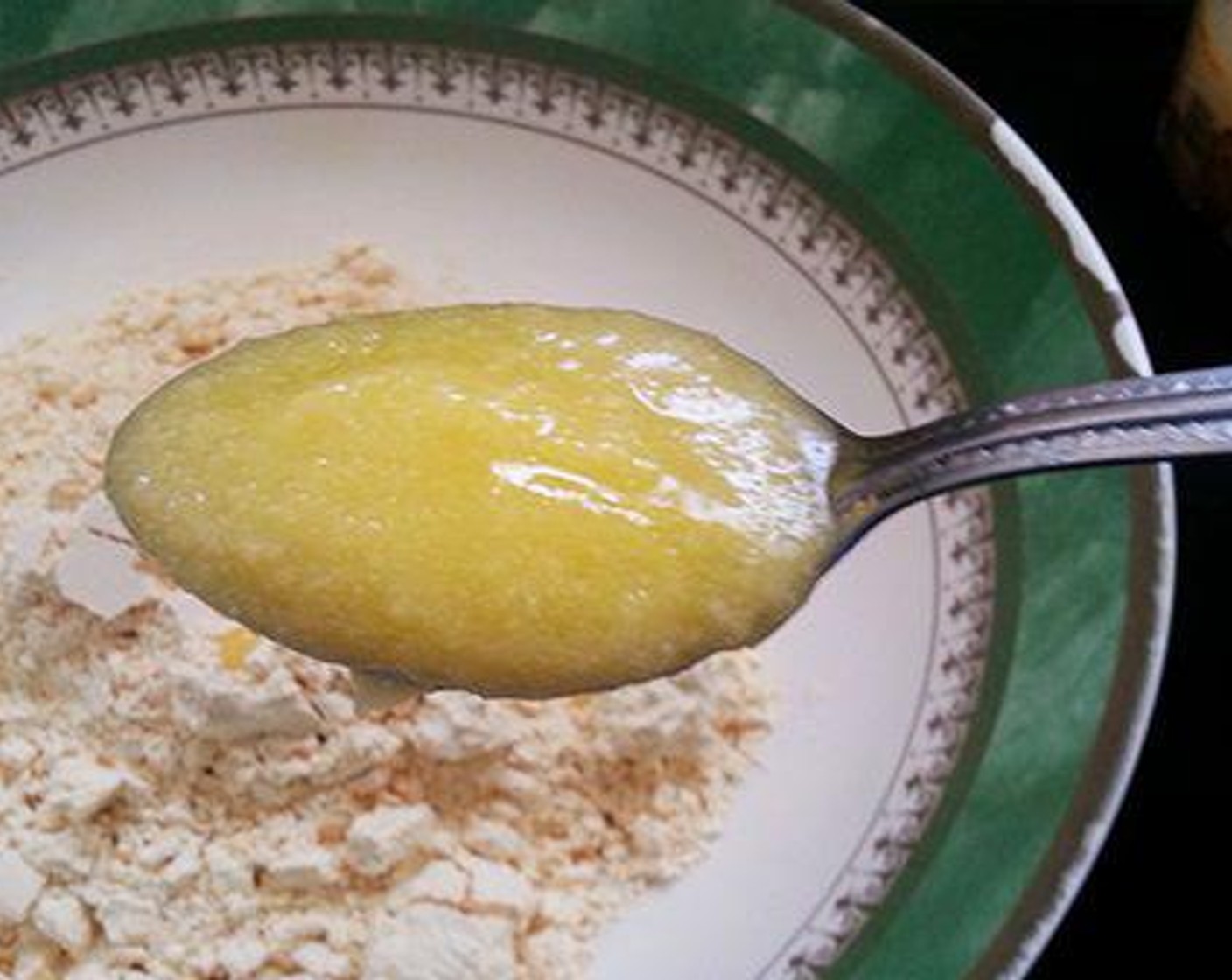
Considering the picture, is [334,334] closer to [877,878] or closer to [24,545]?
[24,545]

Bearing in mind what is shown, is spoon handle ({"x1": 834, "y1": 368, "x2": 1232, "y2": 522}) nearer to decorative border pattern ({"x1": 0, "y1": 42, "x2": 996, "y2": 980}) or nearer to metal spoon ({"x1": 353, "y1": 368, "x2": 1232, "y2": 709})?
metal spoon ({"x1": 353, "y1": 368, "x2": 1232, "y2": 709})

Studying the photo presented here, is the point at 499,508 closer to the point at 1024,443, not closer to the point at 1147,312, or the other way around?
the point at 1024,443

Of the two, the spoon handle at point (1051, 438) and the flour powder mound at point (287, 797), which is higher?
the spoon handle at point (1051, 438)

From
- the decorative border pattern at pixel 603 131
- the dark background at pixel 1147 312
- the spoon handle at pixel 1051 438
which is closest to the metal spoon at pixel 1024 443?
the spoon handle at pixel 1051 438

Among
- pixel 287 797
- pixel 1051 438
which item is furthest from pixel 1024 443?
pixel 287 797

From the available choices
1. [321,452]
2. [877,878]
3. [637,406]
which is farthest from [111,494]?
[877,878]

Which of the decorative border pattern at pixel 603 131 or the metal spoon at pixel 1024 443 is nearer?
the metal spoon at pixel 1024 443

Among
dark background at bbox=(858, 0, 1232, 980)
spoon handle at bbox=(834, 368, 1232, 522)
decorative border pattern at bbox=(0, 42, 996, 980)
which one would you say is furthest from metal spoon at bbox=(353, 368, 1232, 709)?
dark background at bbox=(858, 0, 1232, 980)

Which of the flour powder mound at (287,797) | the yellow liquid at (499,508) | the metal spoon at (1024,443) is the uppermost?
the metal spoon at (1024,443)

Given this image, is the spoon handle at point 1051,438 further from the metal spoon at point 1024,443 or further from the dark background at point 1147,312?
the dark background at point 1147,312
